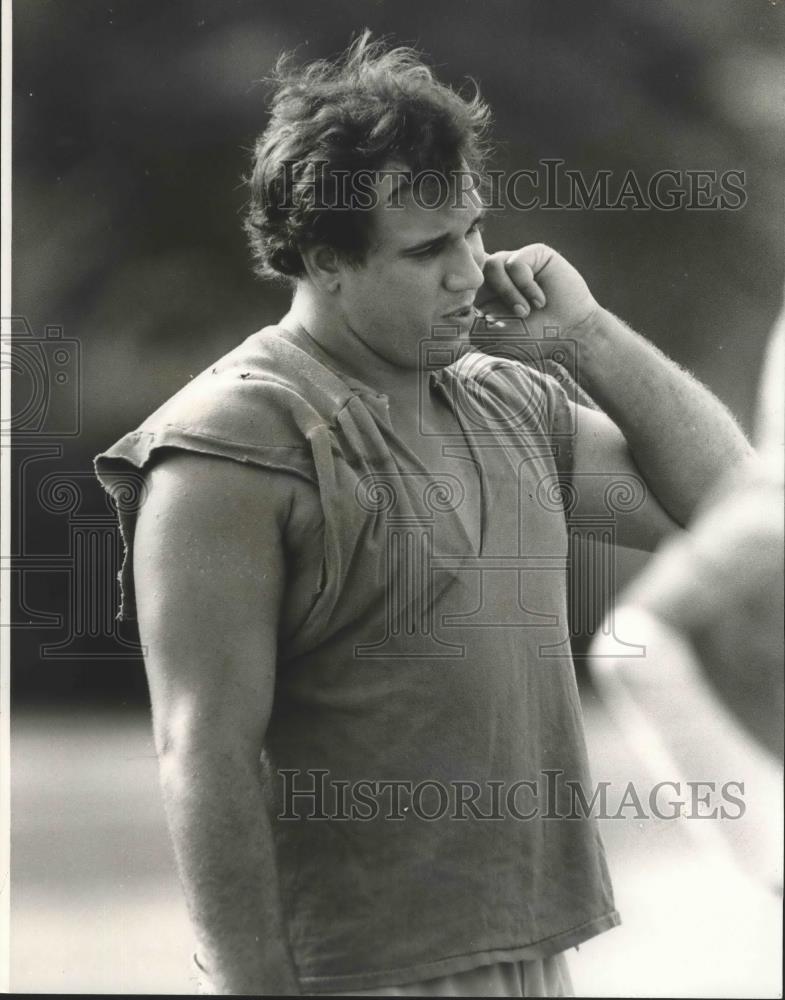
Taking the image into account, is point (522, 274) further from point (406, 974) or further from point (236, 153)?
point (406, 974)

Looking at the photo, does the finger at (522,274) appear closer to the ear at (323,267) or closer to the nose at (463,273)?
the nose at (463,273)

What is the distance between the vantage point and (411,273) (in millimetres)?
1499

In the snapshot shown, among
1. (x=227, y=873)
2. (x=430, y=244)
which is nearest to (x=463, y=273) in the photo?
(x=430, y=244)

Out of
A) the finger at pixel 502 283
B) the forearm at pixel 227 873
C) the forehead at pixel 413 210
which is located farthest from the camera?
the finger at pixel 502 283

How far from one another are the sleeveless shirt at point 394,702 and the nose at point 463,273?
0.54 ft

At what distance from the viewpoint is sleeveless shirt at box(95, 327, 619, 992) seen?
1446 millimetres

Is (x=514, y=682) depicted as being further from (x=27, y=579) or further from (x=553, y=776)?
(x=27, y=579)

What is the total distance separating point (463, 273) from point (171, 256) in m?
0.42

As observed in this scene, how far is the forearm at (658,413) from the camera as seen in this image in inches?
63.9

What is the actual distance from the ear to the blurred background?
113mm

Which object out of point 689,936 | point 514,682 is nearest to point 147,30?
point 514,682

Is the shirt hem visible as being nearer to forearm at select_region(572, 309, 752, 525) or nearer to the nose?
forearm at select_region(572, 309, 752, 525)

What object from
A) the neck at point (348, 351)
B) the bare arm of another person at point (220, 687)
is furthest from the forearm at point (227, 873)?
the neck at point (348, 351)

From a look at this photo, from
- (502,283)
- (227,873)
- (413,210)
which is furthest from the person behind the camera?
(502,283)
